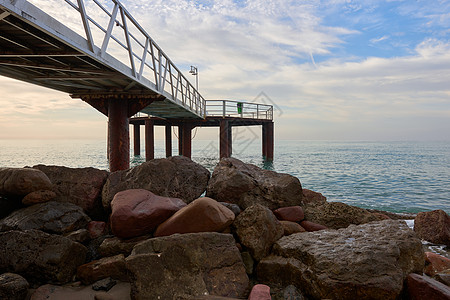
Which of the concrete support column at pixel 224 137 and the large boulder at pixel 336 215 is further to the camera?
the concrete support column at pixel 224 137

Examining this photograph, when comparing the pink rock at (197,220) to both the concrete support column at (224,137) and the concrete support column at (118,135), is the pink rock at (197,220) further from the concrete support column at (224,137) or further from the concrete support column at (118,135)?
the concrete support column at (224,137)

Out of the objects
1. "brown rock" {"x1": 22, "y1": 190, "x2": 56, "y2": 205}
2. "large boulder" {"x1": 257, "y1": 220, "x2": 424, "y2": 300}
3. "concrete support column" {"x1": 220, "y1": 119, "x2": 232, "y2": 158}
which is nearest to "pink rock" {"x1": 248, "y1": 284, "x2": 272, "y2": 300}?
"large boulder" {"x1": 257, "y1": 220, "x2": 424, "y2": 300}

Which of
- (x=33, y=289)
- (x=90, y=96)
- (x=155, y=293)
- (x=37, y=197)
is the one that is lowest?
(x=33, y=289)

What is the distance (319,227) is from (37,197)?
207 inches

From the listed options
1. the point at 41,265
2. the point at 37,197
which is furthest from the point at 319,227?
the point at 37,197

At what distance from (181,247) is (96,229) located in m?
2.23

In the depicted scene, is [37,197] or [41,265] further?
[37,197]

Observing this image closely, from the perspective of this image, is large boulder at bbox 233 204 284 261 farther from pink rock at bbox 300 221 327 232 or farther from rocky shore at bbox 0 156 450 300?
pink rock at bbox 300 221 327 232

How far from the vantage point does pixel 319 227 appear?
5.38 m

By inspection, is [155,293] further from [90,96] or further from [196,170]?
[90,96]

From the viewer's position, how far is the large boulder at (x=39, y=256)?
12.2 ft

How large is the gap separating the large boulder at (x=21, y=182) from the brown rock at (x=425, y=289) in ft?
19.5

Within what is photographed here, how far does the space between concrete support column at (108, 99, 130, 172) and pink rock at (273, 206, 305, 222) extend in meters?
5.76

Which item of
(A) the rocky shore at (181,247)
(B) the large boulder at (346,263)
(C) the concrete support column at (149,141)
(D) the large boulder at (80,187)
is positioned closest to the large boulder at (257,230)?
(A) the rocky shore at (181,247)
